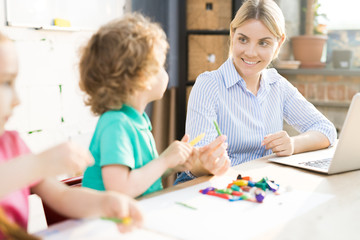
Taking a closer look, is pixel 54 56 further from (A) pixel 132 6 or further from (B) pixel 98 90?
(B) pixel 98 90

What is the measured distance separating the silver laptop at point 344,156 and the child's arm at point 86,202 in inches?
28.6

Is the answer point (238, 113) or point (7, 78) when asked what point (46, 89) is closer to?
point (238, 113)

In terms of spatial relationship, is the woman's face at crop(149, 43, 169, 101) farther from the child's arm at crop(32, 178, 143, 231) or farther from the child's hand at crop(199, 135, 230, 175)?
the child's arm at crop(32, 178, 143, 231)

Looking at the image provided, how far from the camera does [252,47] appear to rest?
1785 mm

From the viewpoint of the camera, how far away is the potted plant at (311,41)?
3182mm

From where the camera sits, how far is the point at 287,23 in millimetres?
3262

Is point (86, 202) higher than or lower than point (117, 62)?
lower

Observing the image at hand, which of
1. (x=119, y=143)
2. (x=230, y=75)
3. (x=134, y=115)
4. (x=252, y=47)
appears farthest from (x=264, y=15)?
(x=119, y=143)

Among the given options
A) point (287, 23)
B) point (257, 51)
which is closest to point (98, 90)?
point (257, 51)

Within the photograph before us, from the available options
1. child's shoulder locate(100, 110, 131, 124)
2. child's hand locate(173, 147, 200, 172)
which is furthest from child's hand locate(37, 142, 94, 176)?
child's hand locate(173, 147, 200, 172)

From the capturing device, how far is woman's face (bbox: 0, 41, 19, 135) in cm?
76

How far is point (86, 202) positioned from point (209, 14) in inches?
86.2

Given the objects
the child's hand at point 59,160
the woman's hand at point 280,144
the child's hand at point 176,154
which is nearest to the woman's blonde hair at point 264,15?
the woman's hand at point 280,144

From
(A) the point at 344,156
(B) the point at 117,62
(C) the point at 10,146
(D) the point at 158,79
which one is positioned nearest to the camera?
(C) the point at 10,146
